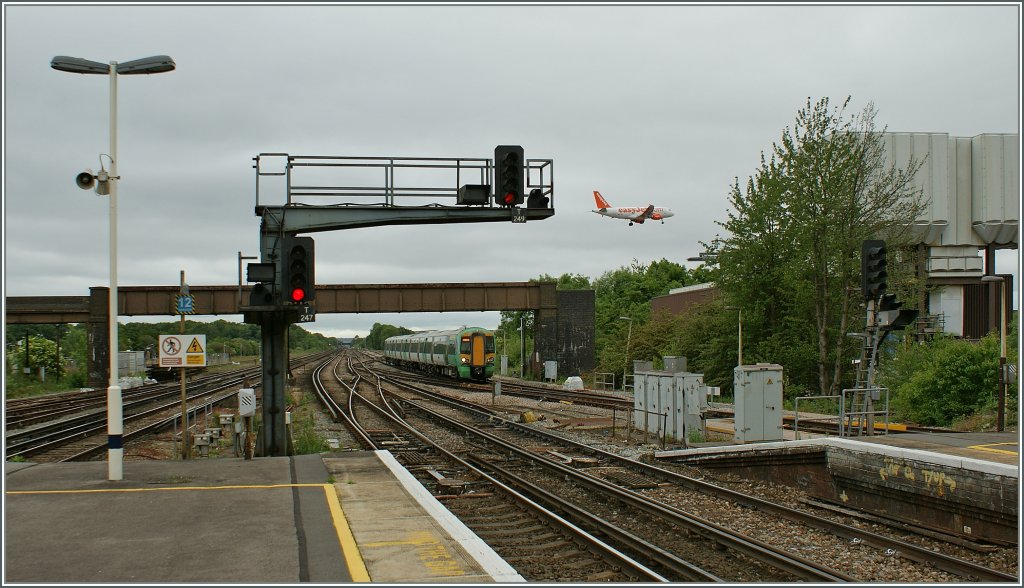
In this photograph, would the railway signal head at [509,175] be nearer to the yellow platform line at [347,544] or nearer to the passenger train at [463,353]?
the yellow platform line at [347,544]

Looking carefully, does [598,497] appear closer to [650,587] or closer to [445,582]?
[650,587]

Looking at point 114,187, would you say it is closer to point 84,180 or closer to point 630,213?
point 84,180

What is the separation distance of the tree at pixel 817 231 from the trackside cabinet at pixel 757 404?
1444 centimetres

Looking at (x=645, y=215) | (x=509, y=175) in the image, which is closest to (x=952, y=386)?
(x=509, y=175)

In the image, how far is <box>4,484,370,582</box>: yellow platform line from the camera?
22.5ft

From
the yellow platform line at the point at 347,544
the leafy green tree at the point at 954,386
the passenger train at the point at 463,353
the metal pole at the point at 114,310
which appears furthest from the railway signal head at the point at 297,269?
the passenger train at the point at 463,353

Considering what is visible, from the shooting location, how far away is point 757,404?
17172 mm

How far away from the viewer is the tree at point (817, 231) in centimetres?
3008

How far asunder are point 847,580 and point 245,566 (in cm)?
597

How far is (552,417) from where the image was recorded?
86.0 feet

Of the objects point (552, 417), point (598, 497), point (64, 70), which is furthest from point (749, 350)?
point (64, 70)

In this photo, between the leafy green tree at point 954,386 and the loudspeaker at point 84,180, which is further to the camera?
the leafy green tree at point 954,386

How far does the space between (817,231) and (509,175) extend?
21165 millimetres

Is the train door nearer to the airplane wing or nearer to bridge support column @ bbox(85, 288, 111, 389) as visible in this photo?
bridge support column @ bbox(85, 288, 111, 389)
